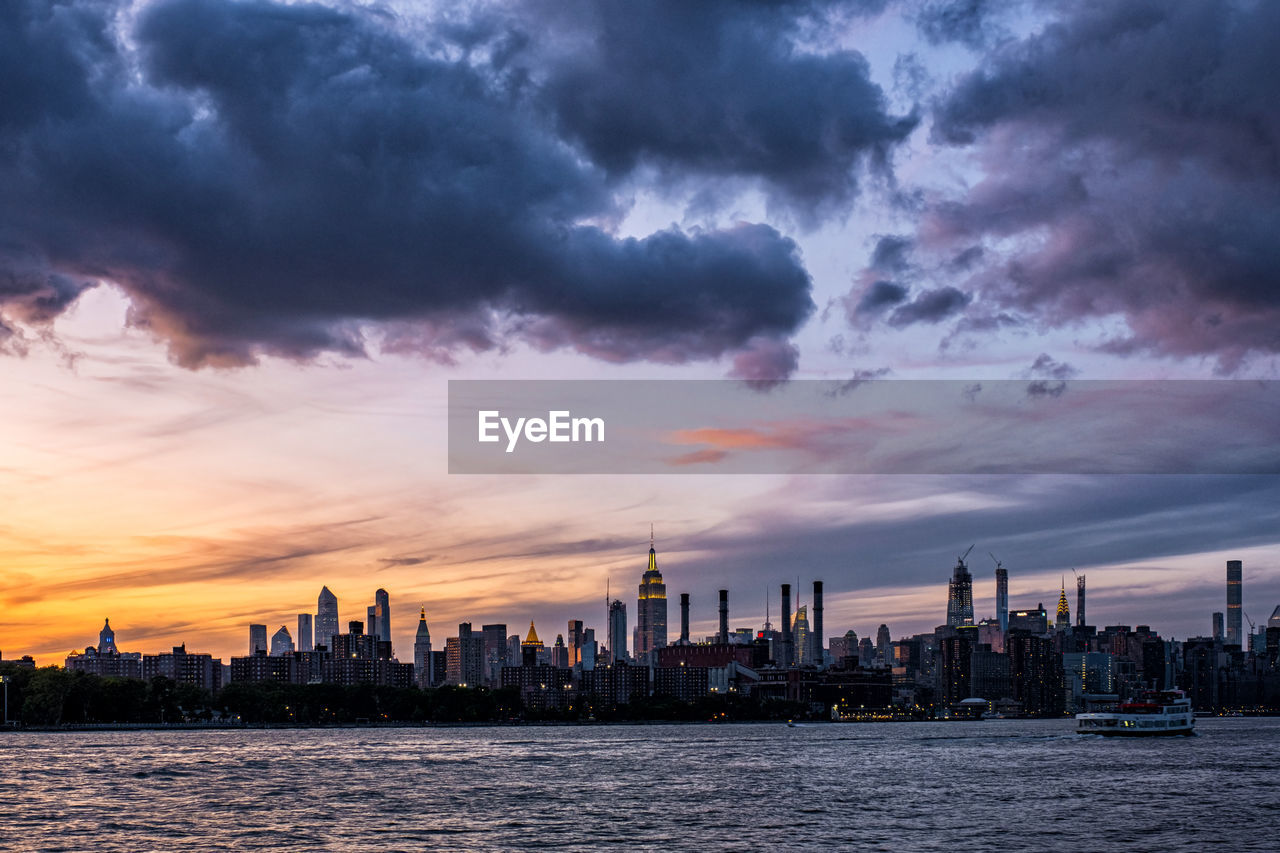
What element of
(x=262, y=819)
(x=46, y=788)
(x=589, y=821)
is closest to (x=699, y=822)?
(x=589, y=821)

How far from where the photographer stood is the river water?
88.1m

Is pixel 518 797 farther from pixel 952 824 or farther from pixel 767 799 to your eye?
pixel 952 824

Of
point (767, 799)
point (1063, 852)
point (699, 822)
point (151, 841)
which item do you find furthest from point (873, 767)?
point (151, 841)

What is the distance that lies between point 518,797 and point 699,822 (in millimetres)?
25106

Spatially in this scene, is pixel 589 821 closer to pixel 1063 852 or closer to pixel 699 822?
pixel 699 822

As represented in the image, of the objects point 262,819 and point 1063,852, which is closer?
point 1063,852

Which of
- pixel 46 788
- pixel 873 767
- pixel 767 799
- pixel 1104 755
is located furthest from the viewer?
pixel 1104 755

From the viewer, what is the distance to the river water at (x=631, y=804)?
88062mm

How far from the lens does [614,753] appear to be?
648 ft

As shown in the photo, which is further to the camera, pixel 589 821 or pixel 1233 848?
pixel 589 821

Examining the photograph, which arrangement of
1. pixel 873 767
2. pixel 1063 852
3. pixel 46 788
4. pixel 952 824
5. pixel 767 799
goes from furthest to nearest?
1. pixel 873 767
2. pixel 46 788
3. pixel 767 799
4. pixel 952 824
5. pixel 1063 852

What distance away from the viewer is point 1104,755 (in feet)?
609

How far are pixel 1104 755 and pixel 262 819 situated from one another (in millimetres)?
127495

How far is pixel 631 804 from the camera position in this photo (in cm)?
11062
